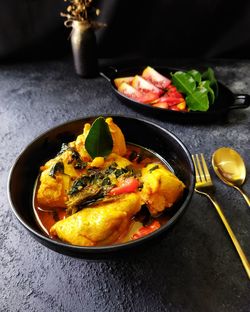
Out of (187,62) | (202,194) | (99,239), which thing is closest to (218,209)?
(202,194)

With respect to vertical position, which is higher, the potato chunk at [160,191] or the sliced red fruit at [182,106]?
the potato chunk at [160,191]

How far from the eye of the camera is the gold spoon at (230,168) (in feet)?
3.81

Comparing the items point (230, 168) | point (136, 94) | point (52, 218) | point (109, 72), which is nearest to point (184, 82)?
point (136, 94)

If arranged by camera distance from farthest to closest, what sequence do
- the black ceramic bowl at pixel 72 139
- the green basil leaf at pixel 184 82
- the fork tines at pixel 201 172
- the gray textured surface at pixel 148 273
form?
the green basil leaf at pixel 184 82 → the fork tines at pixel 201 172 → the gray textured surface at pixel 148 273 → the black ceramic bowl at pixel 72 139

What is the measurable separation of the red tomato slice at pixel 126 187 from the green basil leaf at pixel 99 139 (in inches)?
4.9

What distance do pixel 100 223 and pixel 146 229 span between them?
14 centimetres

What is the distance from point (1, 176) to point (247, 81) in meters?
1.24

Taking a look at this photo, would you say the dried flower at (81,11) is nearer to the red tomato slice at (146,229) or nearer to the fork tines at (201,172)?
the fork tines at (201,172)

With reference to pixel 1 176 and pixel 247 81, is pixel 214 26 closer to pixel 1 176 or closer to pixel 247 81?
pixel 247 81

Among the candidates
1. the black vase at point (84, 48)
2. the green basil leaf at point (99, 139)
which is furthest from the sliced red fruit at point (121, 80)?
the green basil leaf at point (99, 139)

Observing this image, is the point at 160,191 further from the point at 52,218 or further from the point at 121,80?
the point at 121,80

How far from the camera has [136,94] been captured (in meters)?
1.64

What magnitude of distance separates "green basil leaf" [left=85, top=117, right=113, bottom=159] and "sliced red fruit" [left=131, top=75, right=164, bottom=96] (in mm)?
679

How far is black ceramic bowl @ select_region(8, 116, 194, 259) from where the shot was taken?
0.79m
